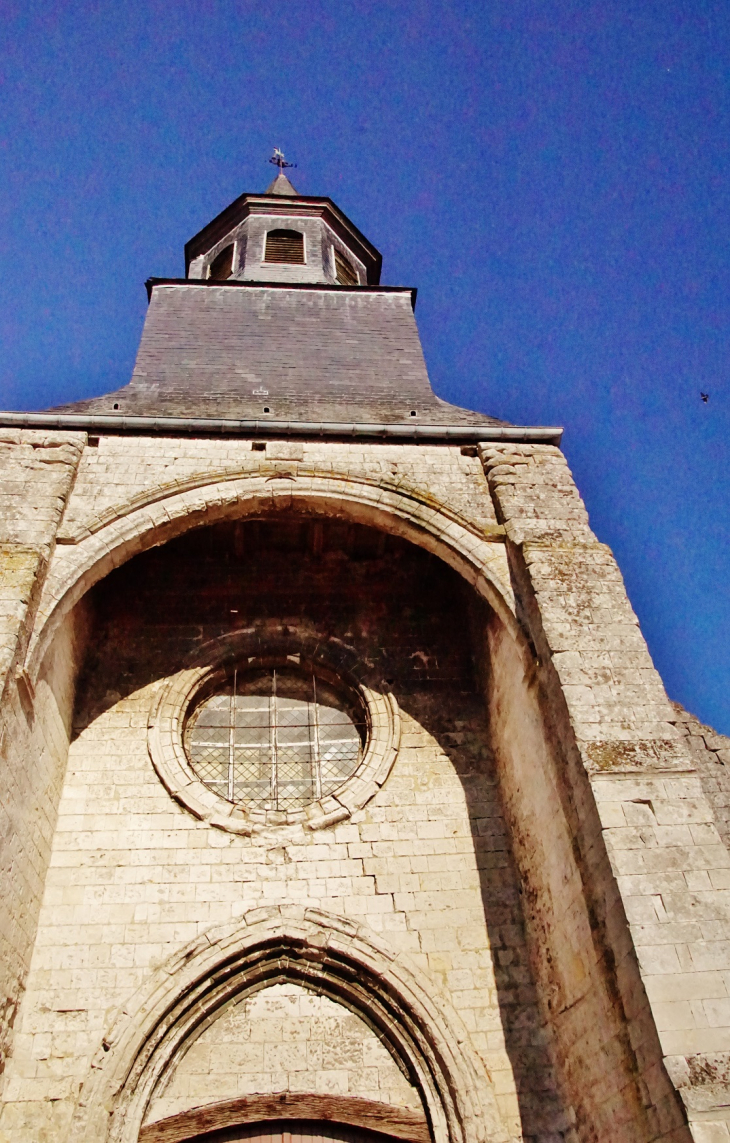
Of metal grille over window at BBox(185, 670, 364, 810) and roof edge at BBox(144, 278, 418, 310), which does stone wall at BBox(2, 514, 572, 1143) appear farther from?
roof edge at BBox(144, 278, 418, 310)

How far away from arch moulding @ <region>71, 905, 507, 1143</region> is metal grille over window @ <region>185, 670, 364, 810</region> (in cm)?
90

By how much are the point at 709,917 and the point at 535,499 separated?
8.91 ft

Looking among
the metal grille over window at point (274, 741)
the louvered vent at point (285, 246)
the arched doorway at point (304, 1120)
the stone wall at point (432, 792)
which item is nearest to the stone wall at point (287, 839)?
the stone wall at point (432, 792)

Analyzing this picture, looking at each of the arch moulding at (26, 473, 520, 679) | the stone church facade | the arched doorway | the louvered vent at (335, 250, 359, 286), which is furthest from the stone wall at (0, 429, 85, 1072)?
the louvered vent at (335, 250, 359, 286)

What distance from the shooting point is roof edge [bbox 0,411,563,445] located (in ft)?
18.4

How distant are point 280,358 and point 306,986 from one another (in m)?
5.20

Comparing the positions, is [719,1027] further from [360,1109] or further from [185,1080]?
[185,1080]

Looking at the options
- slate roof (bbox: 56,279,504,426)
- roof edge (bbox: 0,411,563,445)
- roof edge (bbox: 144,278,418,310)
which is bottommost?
roof edge (bbox: 0,411,563,445)

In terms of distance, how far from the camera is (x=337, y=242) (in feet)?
36.0

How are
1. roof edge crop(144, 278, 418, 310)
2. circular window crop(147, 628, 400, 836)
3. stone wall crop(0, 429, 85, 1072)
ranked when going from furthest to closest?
roof edge crop(144, 278, 418, 310) → circular window crop(147, 628, 400, 836) → stone wall crop(0, 429, 85, 1072)

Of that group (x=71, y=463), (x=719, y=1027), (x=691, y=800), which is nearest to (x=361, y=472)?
(x=71, y=463)

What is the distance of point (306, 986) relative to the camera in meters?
4.54

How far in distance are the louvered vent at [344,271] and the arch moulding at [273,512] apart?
5.93 meters

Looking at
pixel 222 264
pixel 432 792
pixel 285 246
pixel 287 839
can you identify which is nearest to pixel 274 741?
pixel 287 839
